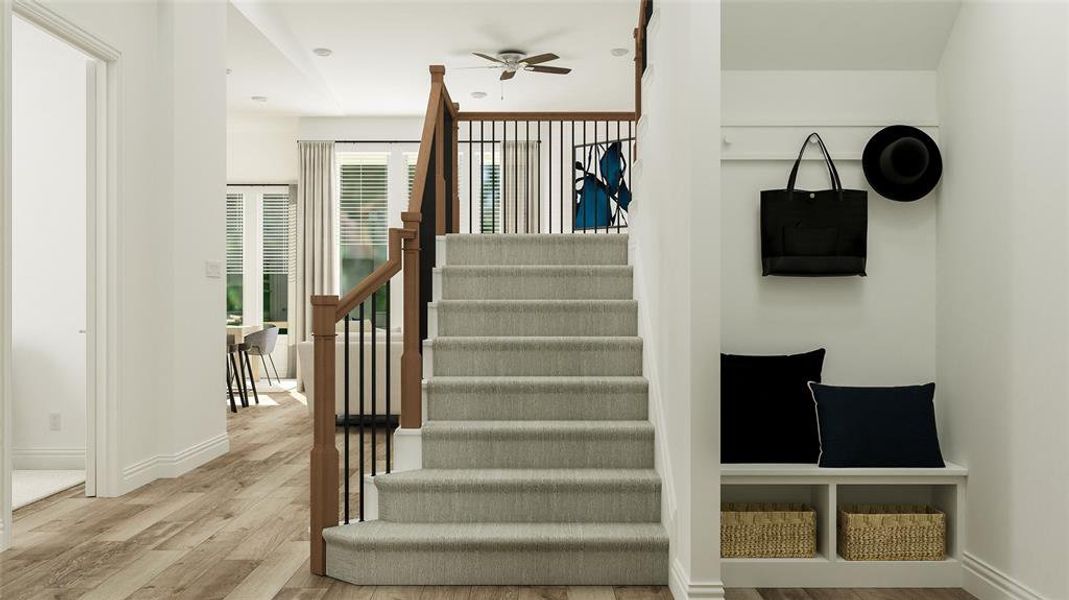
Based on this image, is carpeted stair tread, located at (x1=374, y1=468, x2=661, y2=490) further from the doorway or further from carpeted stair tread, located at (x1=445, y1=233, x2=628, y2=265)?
the doorway

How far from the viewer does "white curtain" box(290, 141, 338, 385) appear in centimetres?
905

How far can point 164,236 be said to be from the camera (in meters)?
4.18

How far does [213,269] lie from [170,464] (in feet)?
4.19

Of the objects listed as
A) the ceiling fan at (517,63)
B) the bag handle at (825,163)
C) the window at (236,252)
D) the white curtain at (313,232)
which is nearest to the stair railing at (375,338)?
the bag handle at (825,163)

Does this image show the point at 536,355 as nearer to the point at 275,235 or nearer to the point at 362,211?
the point at 362,211

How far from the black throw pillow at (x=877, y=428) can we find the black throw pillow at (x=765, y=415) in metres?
0.07

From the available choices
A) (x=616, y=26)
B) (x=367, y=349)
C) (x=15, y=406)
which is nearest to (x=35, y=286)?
(x=15, y=406)

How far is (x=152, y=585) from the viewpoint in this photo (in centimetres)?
254

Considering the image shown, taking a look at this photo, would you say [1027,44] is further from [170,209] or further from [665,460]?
[170,209]

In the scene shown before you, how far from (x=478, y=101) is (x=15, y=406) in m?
5.73

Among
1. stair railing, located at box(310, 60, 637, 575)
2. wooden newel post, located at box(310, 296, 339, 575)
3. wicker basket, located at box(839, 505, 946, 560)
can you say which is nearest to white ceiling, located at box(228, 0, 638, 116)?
stair railing, located at box(310, 60, 637, 575)

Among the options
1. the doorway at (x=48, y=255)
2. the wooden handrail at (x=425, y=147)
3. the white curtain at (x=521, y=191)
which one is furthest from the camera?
the white curtain at (x=521, y=191)

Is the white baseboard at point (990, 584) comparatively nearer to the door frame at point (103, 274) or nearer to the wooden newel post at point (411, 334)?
the wooden newel post at point (411, 334)

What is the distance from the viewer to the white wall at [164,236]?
3811 millimetres
